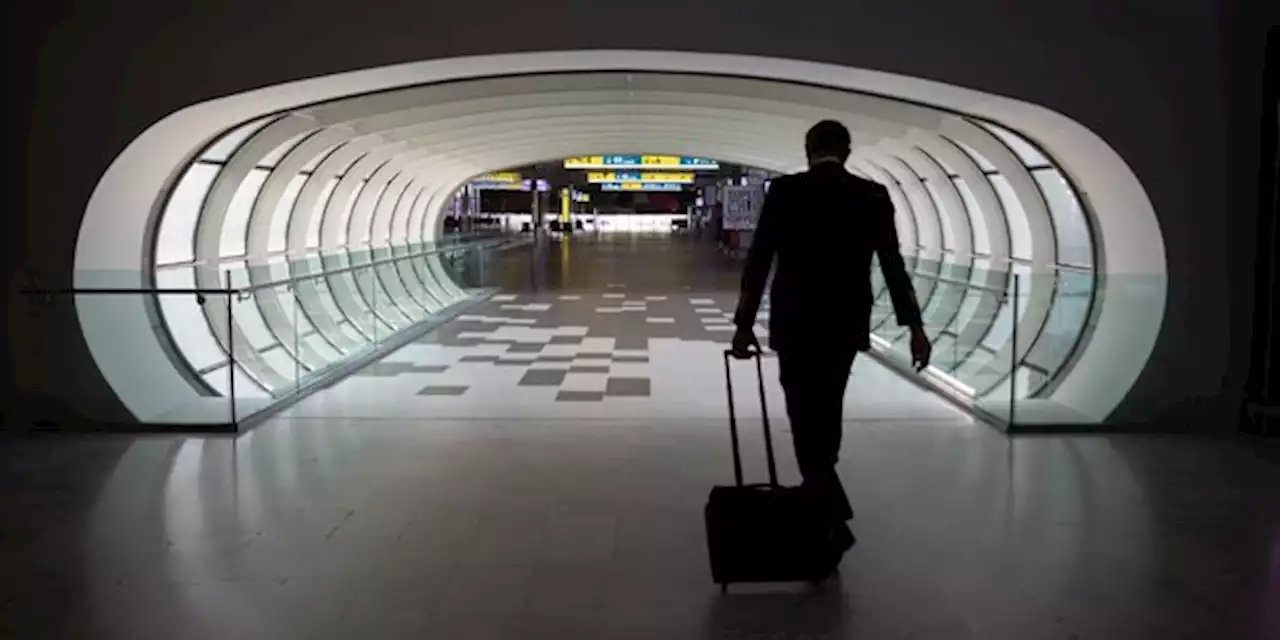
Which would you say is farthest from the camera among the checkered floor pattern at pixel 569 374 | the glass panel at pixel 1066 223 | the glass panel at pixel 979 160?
the glass panel at pixel 979 160

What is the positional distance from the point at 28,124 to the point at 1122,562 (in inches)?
241

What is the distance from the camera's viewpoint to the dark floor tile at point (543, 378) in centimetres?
849

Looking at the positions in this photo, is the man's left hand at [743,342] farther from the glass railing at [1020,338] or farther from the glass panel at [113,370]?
the glass panel at [113,370]

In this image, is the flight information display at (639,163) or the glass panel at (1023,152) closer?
the glass panel at (1023,152)

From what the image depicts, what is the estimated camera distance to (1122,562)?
4023mm

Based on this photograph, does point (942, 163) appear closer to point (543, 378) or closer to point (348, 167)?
point (543, 378)

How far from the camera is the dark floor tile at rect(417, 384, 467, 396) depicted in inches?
317

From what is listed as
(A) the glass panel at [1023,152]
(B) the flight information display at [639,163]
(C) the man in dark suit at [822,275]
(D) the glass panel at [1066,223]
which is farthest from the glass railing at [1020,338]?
(B) the flight information display at [639,163]

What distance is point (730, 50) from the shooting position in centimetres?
605

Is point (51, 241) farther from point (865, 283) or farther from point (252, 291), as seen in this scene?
point (865, 283)

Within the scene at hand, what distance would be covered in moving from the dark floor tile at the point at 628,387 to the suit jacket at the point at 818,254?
172 inches

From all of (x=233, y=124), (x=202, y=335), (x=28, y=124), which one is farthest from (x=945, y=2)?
(x=202, y=335)

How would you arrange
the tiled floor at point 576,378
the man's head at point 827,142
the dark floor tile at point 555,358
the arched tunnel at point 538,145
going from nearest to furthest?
the man's head at point 827,142 → the arched tunnel at point 538,145 → the tiled floor at point 576,378 → the dark floor tile at point 555,358

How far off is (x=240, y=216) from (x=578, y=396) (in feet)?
26.3
